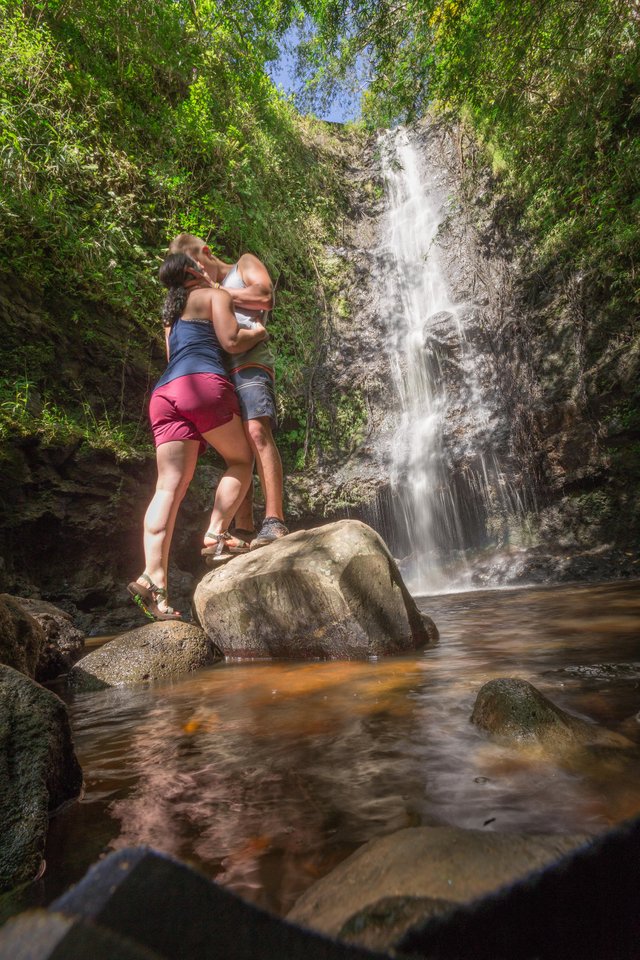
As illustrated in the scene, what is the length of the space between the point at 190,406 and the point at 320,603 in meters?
1.55

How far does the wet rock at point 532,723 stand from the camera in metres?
1.25

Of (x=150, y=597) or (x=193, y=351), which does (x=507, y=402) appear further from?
(x=150, y=597)

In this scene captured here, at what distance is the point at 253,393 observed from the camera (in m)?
3.50

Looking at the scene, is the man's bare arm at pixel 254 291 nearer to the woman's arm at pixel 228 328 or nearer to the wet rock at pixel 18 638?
the woman's arm at pixel 228 328

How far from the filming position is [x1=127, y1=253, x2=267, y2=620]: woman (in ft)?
10.6

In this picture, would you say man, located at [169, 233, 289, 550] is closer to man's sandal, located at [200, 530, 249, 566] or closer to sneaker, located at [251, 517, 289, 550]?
sneaker, located at [251, 517, 289, 550]

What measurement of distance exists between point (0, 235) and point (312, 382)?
17.8 ft

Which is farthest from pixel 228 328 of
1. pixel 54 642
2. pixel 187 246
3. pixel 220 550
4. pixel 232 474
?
pixel 54 642

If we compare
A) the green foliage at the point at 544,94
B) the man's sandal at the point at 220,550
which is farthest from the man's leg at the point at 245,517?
the green foliage at the point at 544,94

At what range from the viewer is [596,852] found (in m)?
0.74

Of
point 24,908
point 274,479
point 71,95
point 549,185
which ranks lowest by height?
point 24,908

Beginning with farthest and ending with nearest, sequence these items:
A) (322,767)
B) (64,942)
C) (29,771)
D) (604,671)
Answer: (604,671) < (322,767) < (29,771) < (64,942)

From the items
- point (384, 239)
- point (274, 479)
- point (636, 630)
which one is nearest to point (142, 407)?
point (274, 479)

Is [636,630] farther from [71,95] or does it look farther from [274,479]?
[71,95]
